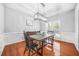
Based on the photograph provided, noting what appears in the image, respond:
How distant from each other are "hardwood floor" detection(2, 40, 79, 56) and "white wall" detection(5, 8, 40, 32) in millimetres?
320

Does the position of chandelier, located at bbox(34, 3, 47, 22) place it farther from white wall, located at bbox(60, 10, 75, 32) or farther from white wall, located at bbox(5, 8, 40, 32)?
white wall, located at bbox(60, 10, 75, 32)

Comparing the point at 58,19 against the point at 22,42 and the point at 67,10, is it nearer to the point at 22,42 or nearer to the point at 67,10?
the point at 67,10

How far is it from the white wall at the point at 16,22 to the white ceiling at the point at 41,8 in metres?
0.09

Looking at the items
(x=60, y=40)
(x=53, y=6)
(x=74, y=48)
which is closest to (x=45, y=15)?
(x=53, y=6)

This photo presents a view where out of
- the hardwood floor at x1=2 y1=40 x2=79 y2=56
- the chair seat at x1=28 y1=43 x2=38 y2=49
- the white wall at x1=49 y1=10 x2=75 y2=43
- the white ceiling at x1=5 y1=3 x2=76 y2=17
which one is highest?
the white ceiling at x1=5 y1=3 x2=76 y2=17

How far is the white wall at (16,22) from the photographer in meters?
1.84

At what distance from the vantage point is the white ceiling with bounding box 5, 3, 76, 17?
6.00ft

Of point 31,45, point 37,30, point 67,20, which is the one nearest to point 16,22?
point 37,30

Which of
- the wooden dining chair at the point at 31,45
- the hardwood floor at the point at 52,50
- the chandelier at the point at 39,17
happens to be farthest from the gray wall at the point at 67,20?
the wooden dining chair at the point at 31,45

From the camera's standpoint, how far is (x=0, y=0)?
181 centimetres

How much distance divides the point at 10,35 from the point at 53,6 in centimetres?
106

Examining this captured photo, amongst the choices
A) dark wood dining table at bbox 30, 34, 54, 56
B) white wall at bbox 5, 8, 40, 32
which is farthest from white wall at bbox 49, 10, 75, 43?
white wall at bbox 5, 8, 40, 32

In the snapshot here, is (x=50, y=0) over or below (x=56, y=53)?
over

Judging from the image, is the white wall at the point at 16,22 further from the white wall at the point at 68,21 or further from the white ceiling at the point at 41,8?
the white wall at the point at 68,21
